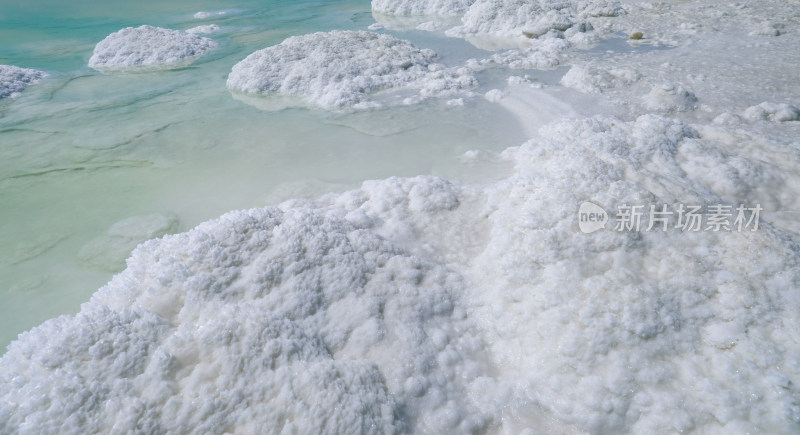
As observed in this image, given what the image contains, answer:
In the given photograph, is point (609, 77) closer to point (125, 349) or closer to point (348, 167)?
point (348, 167)

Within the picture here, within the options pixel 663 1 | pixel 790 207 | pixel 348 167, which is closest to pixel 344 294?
pixel 348 167

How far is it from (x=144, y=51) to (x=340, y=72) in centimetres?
294

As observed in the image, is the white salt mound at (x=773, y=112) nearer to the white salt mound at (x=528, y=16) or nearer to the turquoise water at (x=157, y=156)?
the turquoise water at (x=157, y=156)

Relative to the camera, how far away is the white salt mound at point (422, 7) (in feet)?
21.7

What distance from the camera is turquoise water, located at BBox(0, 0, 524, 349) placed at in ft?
5.78

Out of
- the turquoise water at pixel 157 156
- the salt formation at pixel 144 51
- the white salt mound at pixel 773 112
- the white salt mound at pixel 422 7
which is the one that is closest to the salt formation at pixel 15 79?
the turquoise water at pixel 157 156

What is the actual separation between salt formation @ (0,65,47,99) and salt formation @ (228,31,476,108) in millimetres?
2220

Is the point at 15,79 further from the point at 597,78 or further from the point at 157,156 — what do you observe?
the point at 597,78

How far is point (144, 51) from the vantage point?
493cm

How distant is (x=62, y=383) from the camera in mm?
885

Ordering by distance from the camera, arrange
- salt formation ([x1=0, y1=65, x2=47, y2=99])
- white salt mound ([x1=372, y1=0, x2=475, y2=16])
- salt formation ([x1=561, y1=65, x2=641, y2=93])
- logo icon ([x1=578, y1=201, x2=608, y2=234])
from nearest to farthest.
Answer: logo icon ([x1=578, y1=201, x2=608, y2=234]) < salt formation ([x1=561, y1=65, x2=641, y2=93]) < salt formation ([x1=0, y1=65, x2=47, y2=99]) < white salt mound ([x1=372, y1=0, x2=475, y2=16])

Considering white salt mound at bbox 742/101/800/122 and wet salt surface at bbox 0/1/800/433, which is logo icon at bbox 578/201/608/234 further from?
white salt mound at bbox 742/101/800/122

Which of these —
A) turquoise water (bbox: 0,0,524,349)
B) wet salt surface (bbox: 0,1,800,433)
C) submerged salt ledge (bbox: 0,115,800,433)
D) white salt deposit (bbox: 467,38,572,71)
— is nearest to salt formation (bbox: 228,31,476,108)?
turquoise water (bbox: 0,0,524,349)

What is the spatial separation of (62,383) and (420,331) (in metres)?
0.85
